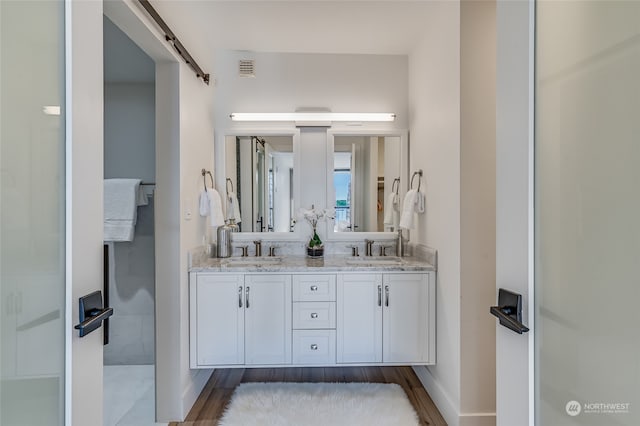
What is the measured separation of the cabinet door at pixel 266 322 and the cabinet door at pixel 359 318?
0.37 meters

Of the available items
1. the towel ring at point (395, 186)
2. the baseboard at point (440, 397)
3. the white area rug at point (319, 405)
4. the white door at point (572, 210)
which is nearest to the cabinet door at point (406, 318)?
the baseboard at point (440, 397)

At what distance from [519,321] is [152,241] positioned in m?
2.72

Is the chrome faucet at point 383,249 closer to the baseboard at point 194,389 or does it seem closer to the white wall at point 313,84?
the white wall at point 313,84

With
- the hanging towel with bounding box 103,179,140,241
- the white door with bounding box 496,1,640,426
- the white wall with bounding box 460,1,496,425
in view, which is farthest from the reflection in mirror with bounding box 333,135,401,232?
the white door with bounding box 496,1,640,426

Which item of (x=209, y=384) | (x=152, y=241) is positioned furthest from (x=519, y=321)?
(x=152, y=241)

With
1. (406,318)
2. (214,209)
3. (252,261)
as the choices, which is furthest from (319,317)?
(214,209)

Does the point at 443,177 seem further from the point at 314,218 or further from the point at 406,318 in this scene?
the point at 314,218

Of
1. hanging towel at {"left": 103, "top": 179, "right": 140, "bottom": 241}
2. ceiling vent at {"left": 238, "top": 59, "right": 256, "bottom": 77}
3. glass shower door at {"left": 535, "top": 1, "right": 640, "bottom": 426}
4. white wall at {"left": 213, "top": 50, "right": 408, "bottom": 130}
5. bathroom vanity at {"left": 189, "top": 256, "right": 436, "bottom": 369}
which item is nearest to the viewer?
glass shower door at {"left": 535, "top": 1, "right": 640, "bottom": 426}

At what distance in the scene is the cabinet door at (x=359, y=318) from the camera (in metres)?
2.13

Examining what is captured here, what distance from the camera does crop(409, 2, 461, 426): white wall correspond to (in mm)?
1806

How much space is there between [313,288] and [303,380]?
800 mm

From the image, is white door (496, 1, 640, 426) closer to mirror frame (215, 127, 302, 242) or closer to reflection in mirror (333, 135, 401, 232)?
reflection in mirror (333, 135, 401, 232)

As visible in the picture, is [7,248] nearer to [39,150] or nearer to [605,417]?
[39,150]

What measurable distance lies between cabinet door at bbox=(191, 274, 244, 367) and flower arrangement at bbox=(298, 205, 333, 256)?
71cm
